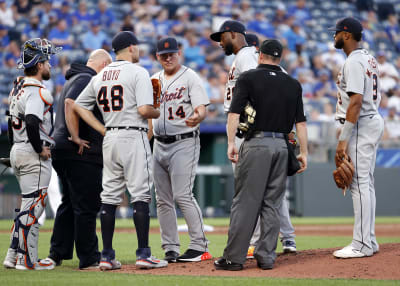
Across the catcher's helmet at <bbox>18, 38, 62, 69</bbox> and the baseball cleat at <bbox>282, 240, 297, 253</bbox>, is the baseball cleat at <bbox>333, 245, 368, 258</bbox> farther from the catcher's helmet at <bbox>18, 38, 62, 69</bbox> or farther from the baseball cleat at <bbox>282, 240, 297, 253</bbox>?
the catcher's helmet at <bbox>18, 38, 62, 69</bbox>

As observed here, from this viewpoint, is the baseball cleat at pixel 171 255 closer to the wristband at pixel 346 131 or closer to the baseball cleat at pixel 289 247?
the baseball cleat at pixel 289 247

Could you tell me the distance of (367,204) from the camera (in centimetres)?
609

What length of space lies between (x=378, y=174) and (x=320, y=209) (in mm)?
1795

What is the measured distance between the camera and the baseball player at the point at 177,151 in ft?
21.5

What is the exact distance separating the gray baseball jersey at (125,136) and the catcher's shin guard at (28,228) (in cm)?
73

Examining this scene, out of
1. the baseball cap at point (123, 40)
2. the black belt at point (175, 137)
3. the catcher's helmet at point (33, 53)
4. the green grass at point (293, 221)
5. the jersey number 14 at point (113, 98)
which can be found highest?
the baseball cap at point (123, 40)

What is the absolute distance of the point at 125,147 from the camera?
579cm

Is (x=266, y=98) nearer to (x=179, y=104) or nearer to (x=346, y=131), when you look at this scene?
(x=346, y=131)

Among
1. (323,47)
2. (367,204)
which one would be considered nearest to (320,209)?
(323,47)

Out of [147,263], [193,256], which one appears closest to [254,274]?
[147,263]

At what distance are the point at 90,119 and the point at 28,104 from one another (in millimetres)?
611

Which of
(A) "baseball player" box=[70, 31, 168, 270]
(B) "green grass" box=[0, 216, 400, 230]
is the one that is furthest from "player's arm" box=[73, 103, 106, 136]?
(B) "green grass" box=[0, 216, 400, 230]

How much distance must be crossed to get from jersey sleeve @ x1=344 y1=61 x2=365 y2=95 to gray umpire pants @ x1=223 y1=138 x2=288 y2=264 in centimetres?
87

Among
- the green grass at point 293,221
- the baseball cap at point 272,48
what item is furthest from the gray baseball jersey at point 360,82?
the green grass at point 293,221
